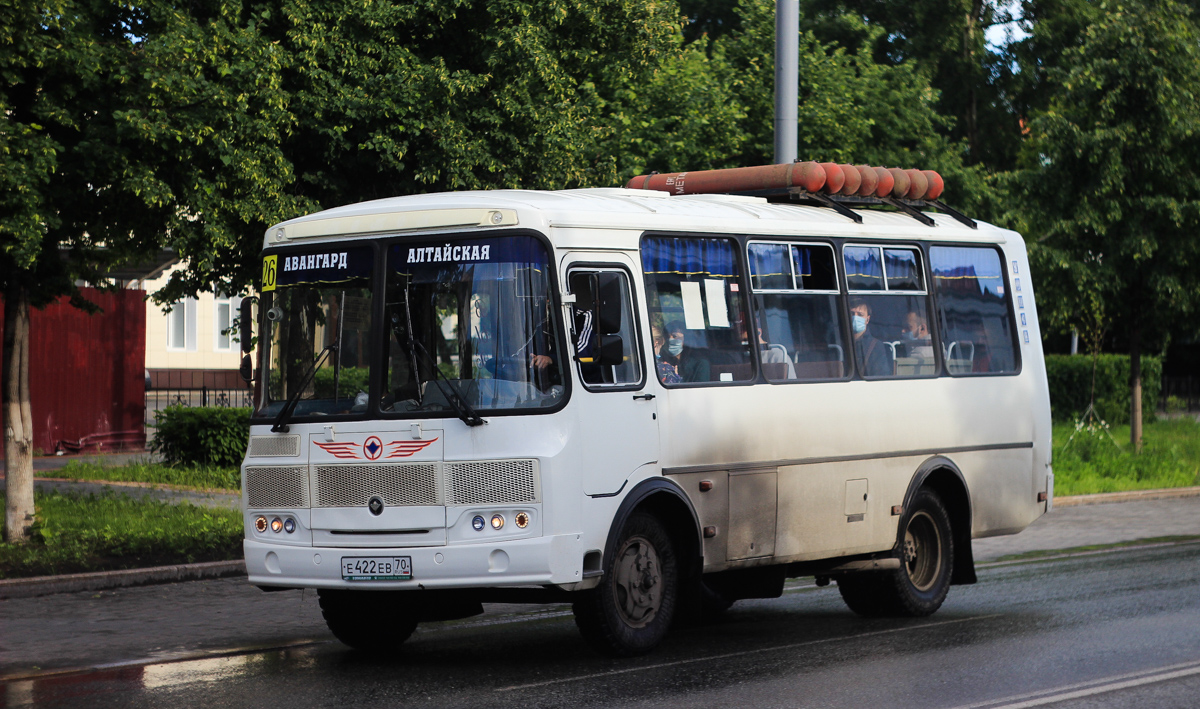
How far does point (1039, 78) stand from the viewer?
4378 centimetres

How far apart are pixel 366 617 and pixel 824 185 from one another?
4.83m

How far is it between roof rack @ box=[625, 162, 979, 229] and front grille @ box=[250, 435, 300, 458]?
3.95 meters

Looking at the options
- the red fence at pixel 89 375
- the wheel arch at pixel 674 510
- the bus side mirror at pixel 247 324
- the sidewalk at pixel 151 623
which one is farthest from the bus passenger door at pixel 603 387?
the red fence at pixel 89 375

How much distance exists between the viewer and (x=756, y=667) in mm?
9031

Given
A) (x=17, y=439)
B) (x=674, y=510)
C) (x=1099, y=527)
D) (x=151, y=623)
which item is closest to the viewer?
(x=674, y=510)

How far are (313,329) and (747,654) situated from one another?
11.2 ft

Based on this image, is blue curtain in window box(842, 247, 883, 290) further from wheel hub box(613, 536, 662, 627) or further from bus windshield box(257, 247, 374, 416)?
bus windshield box(257, 247, 374, 416)

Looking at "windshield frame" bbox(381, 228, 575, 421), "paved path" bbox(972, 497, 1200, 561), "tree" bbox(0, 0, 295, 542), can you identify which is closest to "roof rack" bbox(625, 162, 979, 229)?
"windshield frame" bbox(381, 228, 575, 421)

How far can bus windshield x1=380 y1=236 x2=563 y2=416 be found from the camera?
8.73 m

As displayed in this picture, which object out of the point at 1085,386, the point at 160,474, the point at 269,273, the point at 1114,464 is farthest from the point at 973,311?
the point at 1085,386

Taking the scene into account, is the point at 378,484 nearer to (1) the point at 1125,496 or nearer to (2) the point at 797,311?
(2) the point at 797,311

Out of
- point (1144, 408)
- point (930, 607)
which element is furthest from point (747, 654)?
point (1144, 408)

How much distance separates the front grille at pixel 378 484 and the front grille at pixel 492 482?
106mm

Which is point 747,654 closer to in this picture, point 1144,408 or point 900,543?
point 900,543
